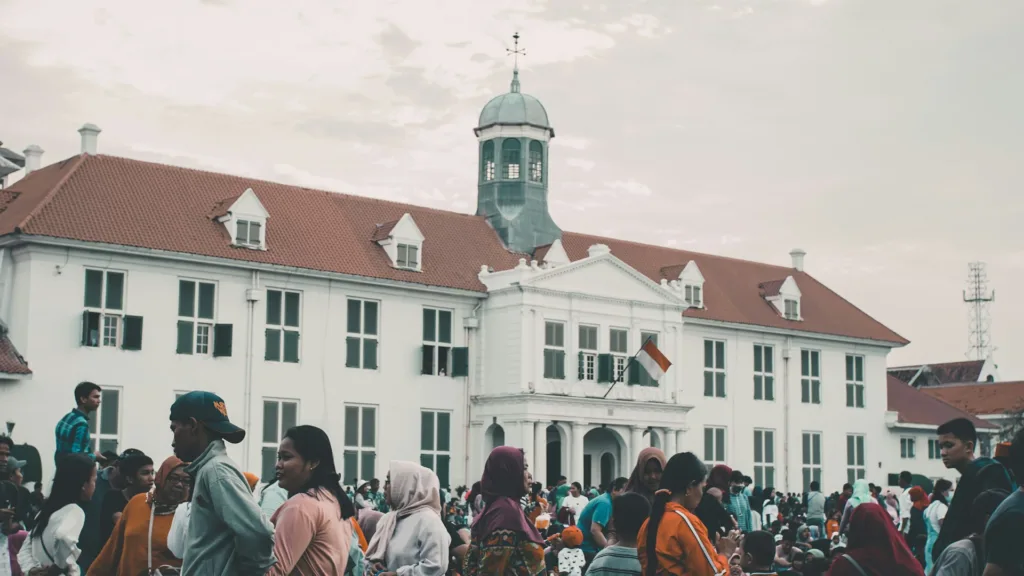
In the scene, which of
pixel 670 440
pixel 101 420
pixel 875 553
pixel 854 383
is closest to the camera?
pixel 875 553

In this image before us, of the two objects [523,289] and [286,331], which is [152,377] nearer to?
[286,331]

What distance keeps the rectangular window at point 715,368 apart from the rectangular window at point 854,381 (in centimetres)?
630

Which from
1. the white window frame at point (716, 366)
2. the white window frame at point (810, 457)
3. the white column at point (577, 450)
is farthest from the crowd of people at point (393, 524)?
the white window frame at point (810, 457)

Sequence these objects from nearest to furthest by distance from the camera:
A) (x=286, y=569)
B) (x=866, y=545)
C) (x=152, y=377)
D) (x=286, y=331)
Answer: (x=286, y=569), (x=866, y=545), (x=152, y=377), (x=286, y=331)

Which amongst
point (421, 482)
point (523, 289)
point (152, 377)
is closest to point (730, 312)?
point (523, 289)

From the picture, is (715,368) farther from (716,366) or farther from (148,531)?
(148,531)

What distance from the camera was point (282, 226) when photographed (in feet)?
122

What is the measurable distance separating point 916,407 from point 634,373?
17685mm

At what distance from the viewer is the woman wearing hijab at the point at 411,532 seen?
8297 mm

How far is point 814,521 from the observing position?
26.5 metres

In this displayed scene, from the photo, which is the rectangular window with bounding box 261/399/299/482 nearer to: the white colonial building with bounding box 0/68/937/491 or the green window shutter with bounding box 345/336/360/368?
the white colonial building with bounding box 0/68/937/491

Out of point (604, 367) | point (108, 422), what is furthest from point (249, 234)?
point (604, 367)

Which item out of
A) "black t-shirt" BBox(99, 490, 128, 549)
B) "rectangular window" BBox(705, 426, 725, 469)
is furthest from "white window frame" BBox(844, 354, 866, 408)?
"black t-shirt" BBox(99, 490, 128, 549)

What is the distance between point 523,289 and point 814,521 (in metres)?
13.5
